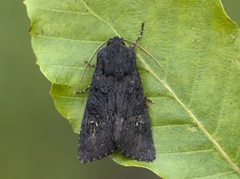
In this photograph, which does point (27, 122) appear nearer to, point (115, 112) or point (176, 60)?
point (115, 112)

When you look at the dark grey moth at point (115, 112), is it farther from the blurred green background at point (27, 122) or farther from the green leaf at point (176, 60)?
the blurred green background at point (27, 122)

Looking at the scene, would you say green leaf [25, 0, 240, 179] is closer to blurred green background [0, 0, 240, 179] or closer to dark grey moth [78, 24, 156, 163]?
dark grey moth [78, 24, 156, 163]

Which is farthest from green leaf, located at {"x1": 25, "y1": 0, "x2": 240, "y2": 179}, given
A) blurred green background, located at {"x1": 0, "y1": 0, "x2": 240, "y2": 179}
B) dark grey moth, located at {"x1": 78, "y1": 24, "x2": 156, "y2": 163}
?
blurred green background, located at {"x1": 0, "y1": 0, "x2": 240, "y2": 179}

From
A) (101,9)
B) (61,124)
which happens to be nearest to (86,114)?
(101,9)

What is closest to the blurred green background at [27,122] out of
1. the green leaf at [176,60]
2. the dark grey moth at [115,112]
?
the dark grey moth at [115,112]

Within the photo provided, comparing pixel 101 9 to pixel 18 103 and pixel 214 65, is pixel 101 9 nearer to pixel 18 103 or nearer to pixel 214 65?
pixel 214 65
